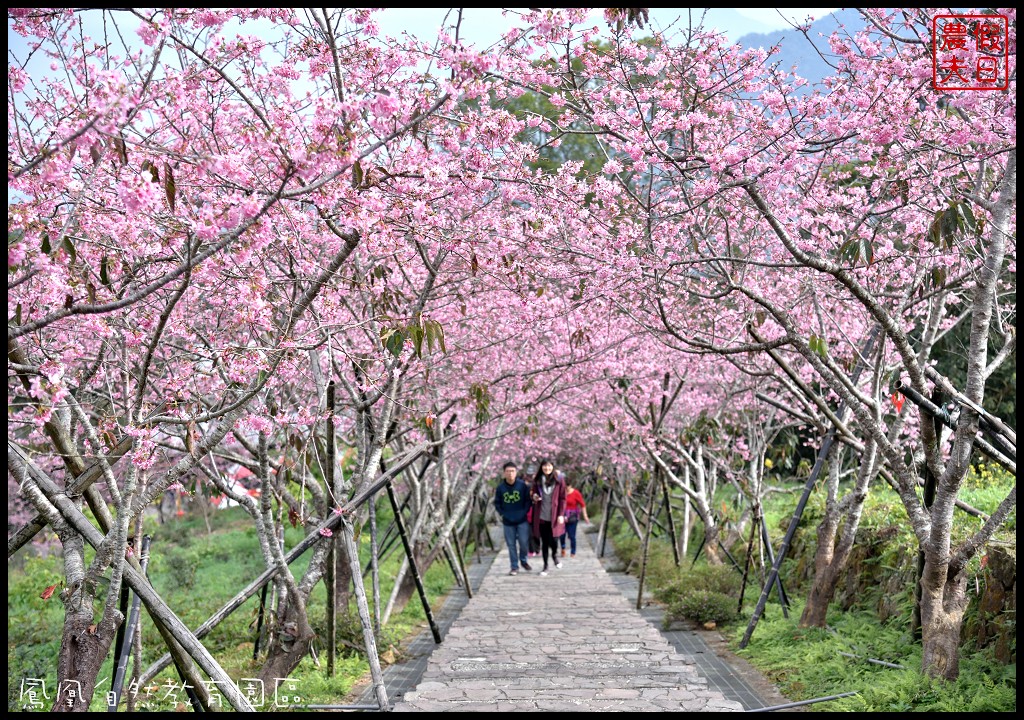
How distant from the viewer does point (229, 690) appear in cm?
552

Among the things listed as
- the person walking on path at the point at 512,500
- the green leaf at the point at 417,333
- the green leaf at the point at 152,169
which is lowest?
the person walking on path at the point at 512,500

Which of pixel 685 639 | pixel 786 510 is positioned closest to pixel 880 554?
pixel 685 639

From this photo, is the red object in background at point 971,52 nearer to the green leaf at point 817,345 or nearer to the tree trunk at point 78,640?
the green leaf at point 817,345

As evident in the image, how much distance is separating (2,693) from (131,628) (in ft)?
3.11

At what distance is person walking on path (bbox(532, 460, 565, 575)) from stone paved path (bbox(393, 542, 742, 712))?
2947mm

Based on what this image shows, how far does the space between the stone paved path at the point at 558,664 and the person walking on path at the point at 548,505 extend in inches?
116

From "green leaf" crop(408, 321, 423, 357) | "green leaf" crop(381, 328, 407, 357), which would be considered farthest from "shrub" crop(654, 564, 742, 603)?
"green leaf" crop(408, 321, 423, 357)

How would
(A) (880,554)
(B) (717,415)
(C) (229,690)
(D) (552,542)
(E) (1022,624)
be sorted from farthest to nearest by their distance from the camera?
(D) (552,542), (B) (717,415), (A) (880,554), (E) (1022,624), (C) (229,690)

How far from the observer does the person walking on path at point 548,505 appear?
54.0ft

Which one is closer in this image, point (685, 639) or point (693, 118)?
point (693, 118)

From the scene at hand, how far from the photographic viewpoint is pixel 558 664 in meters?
8.59

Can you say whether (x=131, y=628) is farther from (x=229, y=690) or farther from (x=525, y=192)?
(x=525, y=192)

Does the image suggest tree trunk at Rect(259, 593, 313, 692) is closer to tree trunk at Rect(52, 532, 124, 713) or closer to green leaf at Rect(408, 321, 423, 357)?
tree trunk at Rect(52, 532, 124, 713)

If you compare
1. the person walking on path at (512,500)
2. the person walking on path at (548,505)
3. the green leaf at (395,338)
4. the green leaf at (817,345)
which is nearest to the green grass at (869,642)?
the green leaf at (817,345)
